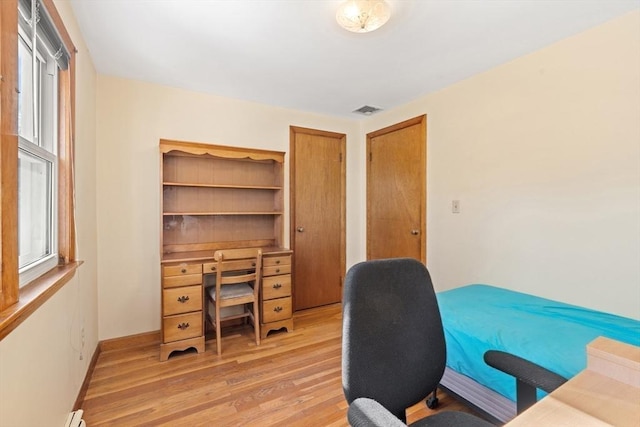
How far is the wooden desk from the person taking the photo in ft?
2.36

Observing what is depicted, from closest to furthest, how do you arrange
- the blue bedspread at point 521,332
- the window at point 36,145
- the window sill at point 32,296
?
the window sill at point 32,296 → the window at point 36,145 → the blue bedspread at point 521,332

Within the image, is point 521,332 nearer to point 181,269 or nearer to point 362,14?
point 362,14

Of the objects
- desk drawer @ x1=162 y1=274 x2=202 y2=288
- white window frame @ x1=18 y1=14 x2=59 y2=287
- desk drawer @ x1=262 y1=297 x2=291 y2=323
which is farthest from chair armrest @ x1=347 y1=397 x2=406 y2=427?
desk drawer @ x1=262 y1=297 x2=291 y2=323

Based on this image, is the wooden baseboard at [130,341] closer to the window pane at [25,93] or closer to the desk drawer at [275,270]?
the desk drawer at [275,270]

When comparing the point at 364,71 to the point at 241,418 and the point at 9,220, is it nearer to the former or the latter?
the point at 9,220

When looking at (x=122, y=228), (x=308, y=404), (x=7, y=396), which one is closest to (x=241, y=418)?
(x=308, y=404)

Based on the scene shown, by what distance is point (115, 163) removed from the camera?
102 inches

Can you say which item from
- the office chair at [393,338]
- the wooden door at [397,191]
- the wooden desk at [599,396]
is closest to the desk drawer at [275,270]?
the wooden door at [397,191]

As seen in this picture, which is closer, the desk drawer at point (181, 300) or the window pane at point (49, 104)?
the window pane at point (49, 104)

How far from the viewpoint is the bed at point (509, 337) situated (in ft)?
4.59

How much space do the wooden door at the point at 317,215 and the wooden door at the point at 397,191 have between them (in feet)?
1.28

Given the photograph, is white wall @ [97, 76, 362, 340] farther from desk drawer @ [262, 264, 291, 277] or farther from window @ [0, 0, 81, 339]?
desk drawer @ [262, 264, 291, 277]

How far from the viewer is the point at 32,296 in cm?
110

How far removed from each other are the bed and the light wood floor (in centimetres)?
30
